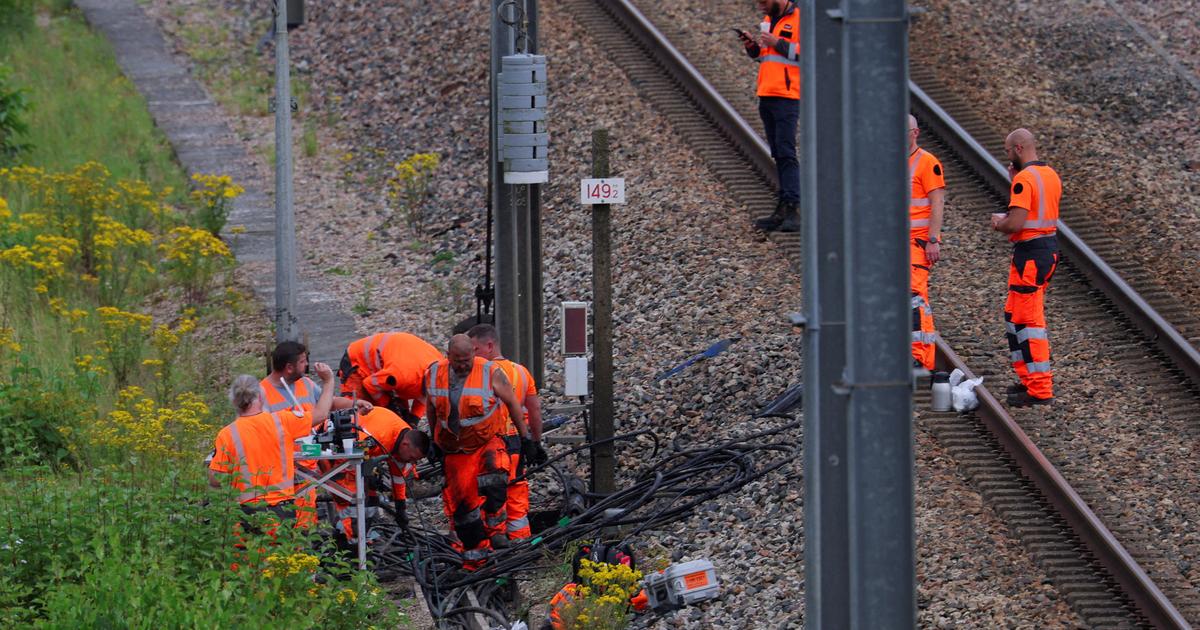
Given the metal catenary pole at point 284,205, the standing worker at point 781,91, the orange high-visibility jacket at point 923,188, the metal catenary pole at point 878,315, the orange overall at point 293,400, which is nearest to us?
the metal catenary pole at point 878,315

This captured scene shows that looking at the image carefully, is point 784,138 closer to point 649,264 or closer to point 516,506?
point 649,264

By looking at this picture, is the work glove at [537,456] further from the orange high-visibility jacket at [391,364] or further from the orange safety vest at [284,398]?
the orange safety vest at [284,398]

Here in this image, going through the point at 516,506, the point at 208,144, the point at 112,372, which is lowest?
the point at 516,506

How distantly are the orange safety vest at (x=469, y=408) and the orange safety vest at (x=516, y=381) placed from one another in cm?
13

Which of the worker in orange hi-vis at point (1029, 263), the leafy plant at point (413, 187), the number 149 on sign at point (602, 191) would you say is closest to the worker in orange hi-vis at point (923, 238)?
the worker in orange hi-vis at point (1029, 263)

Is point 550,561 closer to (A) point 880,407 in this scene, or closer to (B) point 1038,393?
(B) point 1038,393

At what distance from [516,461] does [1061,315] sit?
4265 mm

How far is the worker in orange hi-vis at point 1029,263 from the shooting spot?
34.1ft

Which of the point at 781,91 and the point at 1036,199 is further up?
the point at 781,91

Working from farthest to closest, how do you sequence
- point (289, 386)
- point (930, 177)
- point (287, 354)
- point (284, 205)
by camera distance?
point (284, 205), point (930, 177), point (289, 386), point (287, 354)

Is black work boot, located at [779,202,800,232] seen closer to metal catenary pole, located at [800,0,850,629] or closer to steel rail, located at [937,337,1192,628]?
steel rail, located at [937,337,1192,628]

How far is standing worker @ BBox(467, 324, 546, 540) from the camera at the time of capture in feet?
34.2

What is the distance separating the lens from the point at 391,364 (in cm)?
1105

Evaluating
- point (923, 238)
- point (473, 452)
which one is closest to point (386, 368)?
point (473, 452)
